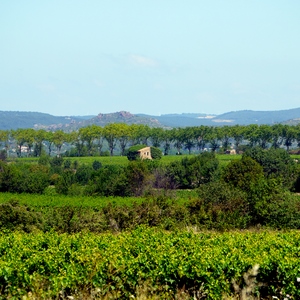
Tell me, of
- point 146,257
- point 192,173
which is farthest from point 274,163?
point 146,257

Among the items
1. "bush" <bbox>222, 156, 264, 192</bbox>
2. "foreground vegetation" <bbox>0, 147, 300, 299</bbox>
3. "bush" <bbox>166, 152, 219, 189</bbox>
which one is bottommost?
"bush" <bbox>166, 152, 219, 189</bbox>

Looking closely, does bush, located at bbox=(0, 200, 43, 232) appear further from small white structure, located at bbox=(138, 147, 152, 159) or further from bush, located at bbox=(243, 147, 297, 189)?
small white structure, located at bbox=(138, 147, 152, 159)

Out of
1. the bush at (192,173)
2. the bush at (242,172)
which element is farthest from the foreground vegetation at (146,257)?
the bush at (192,173)

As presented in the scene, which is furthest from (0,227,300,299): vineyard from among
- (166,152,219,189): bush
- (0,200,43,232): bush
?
(166,152,219,189): bush

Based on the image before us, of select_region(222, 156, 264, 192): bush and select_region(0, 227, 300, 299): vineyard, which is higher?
select_region(0, 227, 300, 299): vineyard

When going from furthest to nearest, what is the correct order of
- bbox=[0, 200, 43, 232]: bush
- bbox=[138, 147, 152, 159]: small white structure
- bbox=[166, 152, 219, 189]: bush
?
bbox=[138, 147, 152, 159]: small white structure < bbox=[166, 152, 219, 189]: bush < bbox=[0, 200, 43, 232]: bush

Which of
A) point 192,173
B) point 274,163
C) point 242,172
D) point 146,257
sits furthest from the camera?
point 192,173

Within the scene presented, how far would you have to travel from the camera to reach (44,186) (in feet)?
233

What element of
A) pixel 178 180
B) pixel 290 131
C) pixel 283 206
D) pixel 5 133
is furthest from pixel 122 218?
pixel 5 133

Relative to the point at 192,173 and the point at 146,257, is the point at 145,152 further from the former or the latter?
the point at 146,257

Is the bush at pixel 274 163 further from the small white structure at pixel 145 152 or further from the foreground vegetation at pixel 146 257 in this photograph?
the foreground vegetation at pixel 146 257

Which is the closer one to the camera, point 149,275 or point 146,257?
point 149,275

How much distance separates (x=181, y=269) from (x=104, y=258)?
227cm

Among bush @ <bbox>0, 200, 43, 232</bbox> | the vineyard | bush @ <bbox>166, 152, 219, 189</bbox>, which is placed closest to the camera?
the vineyard
